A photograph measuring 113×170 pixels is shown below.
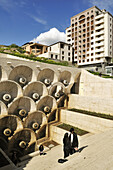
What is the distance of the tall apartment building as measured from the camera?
41875 millimetres

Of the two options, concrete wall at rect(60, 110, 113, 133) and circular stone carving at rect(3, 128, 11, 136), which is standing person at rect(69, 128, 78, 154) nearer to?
concrete wall at rect(60, 110, 113, 133)

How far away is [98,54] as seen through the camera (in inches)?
1743

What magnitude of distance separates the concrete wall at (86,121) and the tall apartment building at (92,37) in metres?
31.3

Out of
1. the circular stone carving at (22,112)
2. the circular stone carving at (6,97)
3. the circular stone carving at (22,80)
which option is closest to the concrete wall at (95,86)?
the circular stone carving at (22,112)

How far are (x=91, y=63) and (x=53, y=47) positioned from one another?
1550 cm

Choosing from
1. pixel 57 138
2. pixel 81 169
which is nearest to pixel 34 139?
pixel 57 138

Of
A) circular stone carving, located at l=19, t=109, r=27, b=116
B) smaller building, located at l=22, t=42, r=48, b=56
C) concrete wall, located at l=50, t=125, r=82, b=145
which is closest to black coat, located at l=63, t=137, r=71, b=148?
concrete wall, located at l=50, t=125, r=82, b=145

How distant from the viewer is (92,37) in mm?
44469

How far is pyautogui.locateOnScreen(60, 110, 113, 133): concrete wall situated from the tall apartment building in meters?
31.3

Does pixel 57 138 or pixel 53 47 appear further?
pixel 53 47

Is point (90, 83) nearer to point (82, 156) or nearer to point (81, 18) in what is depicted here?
point (82, 156)

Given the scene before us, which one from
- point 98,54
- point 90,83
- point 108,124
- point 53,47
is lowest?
point 108,124

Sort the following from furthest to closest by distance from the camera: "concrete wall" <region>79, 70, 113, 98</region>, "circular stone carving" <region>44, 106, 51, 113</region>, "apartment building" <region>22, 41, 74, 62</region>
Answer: "apartment building" <region>22, 41, 74, 62</region>, "concrete wall" <region>79, 70, 113, 98</region>, "circular stone carving" <region>44, 106, 51, 113</region>

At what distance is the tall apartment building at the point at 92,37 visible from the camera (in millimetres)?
41875
